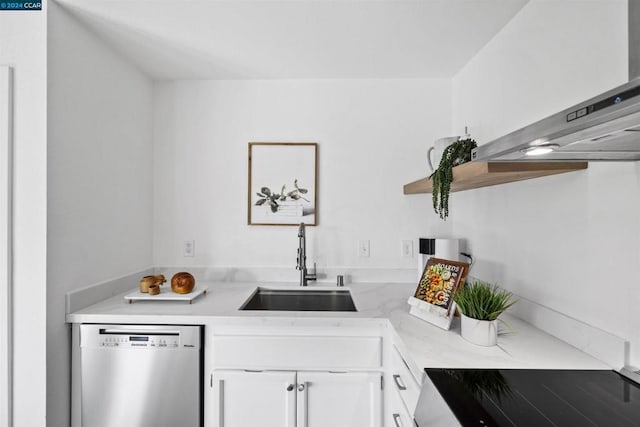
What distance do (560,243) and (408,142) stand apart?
119 centimetres

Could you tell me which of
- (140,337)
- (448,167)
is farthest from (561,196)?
(140,337)

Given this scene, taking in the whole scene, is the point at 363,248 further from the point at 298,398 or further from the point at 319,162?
the point at 298,398

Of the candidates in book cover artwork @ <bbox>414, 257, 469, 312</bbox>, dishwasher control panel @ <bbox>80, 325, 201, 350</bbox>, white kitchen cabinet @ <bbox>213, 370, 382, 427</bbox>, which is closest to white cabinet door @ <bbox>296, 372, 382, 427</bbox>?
white kitchen cabinet @ <bbox>213, 370, 382, 427</bbox>

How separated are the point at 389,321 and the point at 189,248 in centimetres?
144

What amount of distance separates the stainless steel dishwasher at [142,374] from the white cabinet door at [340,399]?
0.51 metres

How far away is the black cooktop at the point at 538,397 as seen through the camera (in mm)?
791

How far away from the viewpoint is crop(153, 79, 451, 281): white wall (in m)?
2.25

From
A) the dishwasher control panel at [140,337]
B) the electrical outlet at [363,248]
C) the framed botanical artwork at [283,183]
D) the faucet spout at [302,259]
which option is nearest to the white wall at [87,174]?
the dishwasher control panel at [140,337]

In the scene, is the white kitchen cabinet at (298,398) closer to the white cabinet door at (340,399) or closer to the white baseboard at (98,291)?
the white cabinet door at (340,399)

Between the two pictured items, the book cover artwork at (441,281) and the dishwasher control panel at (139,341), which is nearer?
the book cover artwork at (441,281)

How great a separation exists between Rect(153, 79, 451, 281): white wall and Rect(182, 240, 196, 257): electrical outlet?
3 cm

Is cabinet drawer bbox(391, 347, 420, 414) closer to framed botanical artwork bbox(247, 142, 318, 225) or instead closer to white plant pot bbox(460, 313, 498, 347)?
white plant pot bbox(460, 313, 498, 347)

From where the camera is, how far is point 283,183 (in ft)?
7.40
